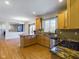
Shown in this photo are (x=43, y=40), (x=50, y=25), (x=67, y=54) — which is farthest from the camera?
(x=50, y=25)

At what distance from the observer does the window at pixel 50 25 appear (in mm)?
6477

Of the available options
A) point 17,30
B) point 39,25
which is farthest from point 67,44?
point 17,30

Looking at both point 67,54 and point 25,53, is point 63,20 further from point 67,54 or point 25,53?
point 67,54

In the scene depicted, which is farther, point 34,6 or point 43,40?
point 43,40

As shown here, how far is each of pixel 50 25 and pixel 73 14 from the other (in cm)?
492

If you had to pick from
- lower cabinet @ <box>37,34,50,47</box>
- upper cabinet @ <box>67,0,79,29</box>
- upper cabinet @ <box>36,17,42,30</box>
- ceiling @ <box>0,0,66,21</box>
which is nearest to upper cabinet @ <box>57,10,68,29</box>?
ceiling @ <box>0,0,66,21</box>

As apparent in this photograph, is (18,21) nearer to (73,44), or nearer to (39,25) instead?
(39,25)

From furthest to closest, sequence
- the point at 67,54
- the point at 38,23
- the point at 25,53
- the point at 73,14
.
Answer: the point at 38,23 < the point at 25,53 < the point at 73,14 < the point at 67,54

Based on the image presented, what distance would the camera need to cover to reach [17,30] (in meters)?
11.4

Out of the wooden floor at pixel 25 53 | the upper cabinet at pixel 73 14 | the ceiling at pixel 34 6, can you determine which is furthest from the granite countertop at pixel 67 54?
the ceiling at pixel 34 6

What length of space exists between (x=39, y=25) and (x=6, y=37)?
4.82 meters

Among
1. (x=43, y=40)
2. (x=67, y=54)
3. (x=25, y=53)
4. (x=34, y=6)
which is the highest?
(x=34, y=6)

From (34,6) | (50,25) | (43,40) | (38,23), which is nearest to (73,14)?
(34,6)

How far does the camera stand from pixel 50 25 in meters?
6.94
